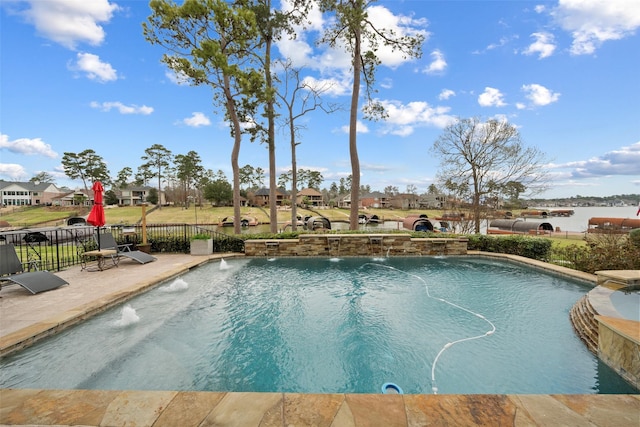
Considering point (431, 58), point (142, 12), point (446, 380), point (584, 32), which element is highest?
point (142, 12)

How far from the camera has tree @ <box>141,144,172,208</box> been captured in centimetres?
5219

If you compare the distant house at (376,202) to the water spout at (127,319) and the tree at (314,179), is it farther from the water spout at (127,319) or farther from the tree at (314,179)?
the water spout at (127,319)

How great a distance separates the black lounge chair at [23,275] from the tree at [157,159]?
53.0 meters

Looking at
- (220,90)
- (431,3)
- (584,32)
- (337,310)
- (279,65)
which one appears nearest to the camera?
(337,310)

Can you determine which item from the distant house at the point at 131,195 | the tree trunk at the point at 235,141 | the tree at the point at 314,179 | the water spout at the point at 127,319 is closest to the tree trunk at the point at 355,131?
the tree trunk at the point at 235,141

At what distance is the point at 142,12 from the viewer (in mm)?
11625

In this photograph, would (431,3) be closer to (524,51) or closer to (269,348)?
(524,51)

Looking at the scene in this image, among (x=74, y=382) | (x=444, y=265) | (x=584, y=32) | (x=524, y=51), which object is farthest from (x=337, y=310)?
(x=524, y=51)

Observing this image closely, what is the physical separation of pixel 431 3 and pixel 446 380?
44.5ft

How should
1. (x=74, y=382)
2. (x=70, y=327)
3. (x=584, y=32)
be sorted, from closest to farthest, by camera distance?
(x=74, y=382), (x=70, y=327), (x=584, y=32)

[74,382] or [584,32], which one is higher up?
[584,32]

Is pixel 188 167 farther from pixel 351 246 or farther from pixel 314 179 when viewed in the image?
pixel 351 246

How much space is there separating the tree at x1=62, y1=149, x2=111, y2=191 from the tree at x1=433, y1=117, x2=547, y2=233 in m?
63.6

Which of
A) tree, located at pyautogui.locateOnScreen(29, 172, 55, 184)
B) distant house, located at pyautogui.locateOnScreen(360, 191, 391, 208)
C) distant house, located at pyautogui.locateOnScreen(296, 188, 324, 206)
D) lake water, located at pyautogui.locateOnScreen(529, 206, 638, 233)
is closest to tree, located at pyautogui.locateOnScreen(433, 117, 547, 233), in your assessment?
lake water, located at pyautogui.locateOnScreen(529, 206, 638, 233)
